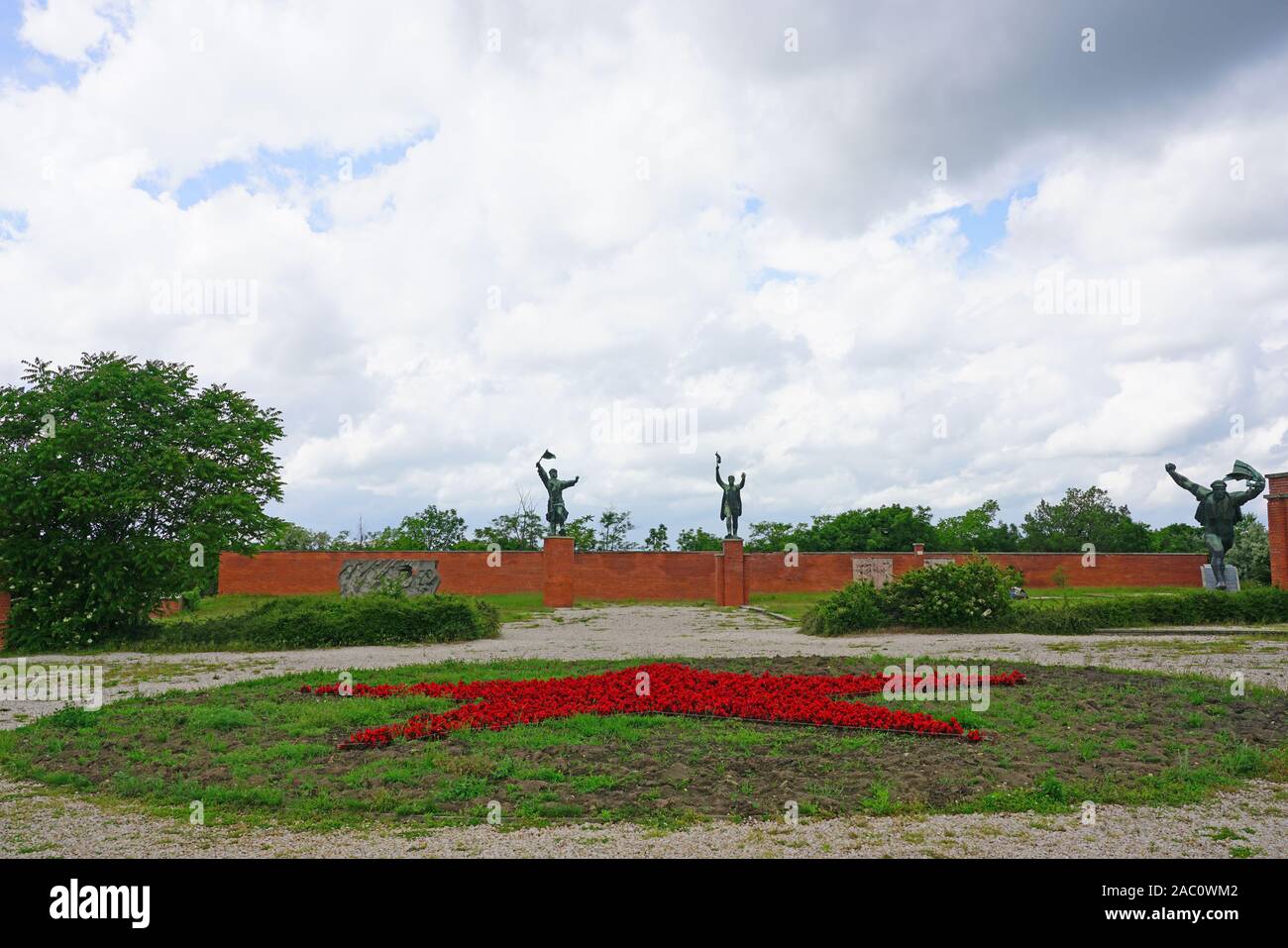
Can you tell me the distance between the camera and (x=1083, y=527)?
62.3m

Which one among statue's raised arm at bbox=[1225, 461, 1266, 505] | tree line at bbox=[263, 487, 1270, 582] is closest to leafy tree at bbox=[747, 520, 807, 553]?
tree line at bbox=[263, 487, 1270, 582]

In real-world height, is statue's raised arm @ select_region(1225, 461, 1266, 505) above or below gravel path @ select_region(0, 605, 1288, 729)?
above

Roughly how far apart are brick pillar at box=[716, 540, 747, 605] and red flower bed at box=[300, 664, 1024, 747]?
19.0 metres

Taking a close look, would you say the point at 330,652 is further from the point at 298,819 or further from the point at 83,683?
the point at 298,819

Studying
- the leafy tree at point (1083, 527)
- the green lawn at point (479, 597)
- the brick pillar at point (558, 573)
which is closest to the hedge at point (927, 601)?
the green lawn at point (479, 597)

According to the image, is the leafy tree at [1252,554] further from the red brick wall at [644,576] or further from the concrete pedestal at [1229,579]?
the red brick wall at [644,576]

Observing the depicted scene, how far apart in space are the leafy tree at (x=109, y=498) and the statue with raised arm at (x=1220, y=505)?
22915mm

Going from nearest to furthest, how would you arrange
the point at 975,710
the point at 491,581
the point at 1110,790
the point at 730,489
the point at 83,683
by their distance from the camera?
the point at 1110,790 < the point at 975,710 < the point at 83,683 < the point at 730,489 < the point at 491,581

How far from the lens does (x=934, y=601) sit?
17922 mm

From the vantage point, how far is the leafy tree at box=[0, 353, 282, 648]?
51.9ft

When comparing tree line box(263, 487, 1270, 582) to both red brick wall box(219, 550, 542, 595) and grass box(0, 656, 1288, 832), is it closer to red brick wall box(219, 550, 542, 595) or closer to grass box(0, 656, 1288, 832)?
red brick wall box(219, 550, 542, 595)
